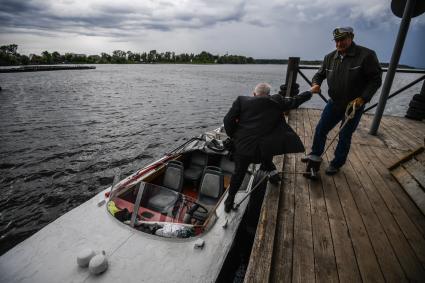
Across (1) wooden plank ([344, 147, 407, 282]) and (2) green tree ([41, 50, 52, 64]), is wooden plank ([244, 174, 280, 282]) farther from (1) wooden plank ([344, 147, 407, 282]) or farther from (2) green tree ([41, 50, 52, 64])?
(2) green tree ([41, 50, 52, 64])

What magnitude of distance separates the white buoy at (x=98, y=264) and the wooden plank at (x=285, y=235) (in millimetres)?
2119

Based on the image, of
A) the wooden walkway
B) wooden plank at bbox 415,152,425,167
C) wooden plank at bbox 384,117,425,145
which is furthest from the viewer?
wooden plank at bbox 384,117,425,145

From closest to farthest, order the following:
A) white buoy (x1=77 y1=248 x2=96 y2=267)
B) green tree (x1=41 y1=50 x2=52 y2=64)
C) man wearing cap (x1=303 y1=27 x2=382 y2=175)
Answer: white buoy (x1=77 y1=248 x2=96 y2=267) → man wearing cap (x1=303 y1=27 x2=382 y2=175) → green tree (x1=41 y1=50 x2=52 y2=64)

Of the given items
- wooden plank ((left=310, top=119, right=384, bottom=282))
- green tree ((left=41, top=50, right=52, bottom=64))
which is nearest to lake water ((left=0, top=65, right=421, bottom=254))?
wooden plank ((left=310, top=119, right=384, bottom=282))

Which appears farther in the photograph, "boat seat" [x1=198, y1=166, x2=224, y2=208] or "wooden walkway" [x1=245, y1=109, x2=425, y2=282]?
"boat seat" [x1=198, y1=166, x2=224, y2=208]

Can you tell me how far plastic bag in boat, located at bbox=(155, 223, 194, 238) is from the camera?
12.0 ft

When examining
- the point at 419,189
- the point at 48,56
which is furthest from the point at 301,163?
the point at 48,56

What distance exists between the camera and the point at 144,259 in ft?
10.7

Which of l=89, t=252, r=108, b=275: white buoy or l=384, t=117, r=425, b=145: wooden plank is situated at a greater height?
l=384, t=117, r=425, b=145: wooden plank

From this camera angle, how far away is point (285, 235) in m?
2.85

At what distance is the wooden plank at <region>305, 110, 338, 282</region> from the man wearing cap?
677 mm

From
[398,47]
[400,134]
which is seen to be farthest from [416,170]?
[400,134]

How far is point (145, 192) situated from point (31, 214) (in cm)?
634

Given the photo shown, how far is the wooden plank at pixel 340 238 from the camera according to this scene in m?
2.37
